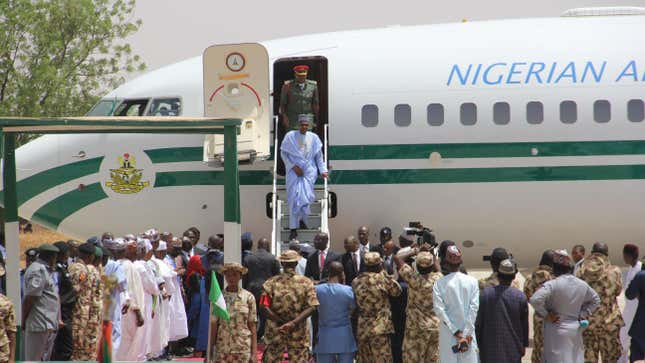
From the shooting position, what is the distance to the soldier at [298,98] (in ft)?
55.5

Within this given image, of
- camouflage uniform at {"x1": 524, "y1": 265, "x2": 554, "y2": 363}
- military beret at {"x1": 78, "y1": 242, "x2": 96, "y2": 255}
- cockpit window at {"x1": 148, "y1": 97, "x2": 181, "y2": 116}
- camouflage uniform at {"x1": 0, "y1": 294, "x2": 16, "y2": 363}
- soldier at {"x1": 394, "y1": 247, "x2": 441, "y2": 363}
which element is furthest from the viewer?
cockpit window at {"x1": 148, "y1": 97, "x2": 181, "y2": 116}

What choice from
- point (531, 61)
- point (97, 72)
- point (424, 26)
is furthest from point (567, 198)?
point (97, 72)

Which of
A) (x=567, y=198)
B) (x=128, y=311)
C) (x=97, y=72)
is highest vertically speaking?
(x=97, y=72)

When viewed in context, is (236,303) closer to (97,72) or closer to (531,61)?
(531,61)

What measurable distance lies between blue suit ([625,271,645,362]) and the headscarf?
581 cm

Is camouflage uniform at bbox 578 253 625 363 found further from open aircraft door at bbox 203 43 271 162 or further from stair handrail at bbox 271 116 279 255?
open aircraft door at bbox 203 43 271 162

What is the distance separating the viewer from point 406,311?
40.9ft

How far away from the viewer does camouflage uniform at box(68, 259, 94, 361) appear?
43.9ft

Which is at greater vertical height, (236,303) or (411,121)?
(411,121)

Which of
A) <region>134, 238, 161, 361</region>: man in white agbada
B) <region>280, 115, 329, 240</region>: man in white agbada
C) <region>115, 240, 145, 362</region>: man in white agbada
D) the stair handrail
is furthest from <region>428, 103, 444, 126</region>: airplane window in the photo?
<region>115, 240, 145, 362</region>: man in white agbada

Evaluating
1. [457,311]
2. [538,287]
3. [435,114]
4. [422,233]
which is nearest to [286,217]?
[422,233]

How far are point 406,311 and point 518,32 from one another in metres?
7.30

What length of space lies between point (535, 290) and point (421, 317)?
193cm

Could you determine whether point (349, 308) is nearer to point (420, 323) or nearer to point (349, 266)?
point (420, 323)
